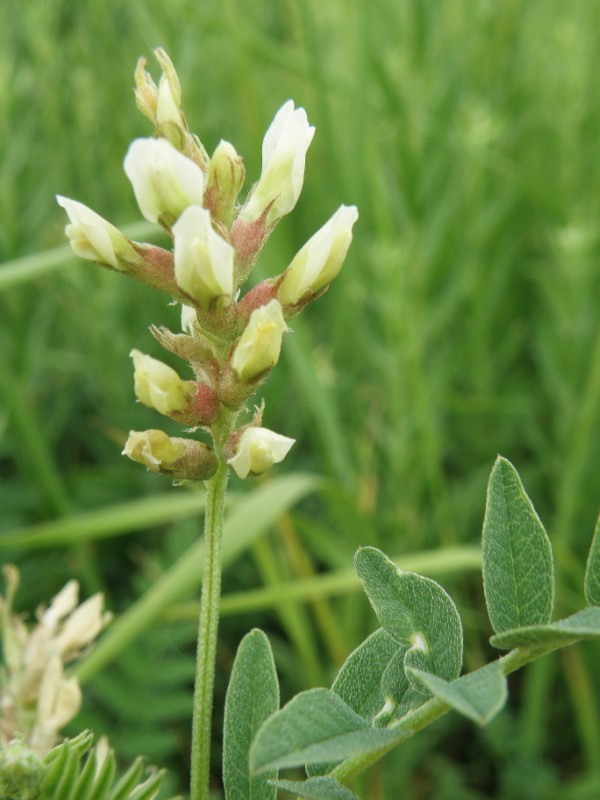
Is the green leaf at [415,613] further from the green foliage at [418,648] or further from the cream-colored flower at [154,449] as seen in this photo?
the cream-colored flower at [154,449]

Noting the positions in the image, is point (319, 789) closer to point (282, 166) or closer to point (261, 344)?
point (261, 344)

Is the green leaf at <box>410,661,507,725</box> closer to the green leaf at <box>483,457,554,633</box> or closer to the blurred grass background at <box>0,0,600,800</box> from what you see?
the green leaf at <box>483,457,554,633</box>

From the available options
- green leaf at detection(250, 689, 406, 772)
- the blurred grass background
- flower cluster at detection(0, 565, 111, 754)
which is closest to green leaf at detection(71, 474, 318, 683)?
the blurred grass background

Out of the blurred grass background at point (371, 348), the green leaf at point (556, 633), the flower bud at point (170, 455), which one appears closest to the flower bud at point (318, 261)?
the flower bud at point (170, 455)

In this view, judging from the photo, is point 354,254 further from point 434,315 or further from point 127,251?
point 127,251

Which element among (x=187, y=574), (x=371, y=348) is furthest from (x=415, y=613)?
(x=371, y=348)

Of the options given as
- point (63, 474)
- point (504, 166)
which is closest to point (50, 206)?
point (63, 474)
